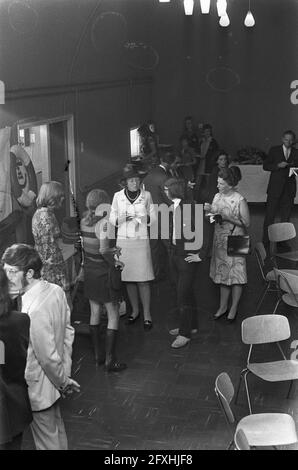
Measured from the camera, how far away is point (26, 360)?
370cm

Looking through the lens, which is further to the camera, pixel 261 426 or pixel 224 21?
pixel 224 21

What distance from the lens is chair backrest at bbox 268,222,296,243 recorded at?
6219 mm

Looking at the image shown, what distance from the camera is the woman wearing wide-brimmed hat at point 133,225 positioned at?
5695 millimetres

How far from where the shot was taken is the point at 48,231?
5102 mm

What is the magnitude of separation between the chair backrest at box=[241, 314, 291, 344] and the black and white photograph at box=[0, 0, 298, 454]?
0.01 metres

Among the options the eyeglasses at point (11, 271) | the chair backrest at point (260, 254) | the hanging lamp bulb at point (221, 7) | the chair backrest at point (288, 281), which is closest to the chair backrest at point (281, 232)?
the chair backrest at point (260, 254)

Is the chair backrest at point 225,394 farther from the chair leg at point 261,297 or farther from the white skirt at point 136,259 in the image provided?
the chair leg at point 261,297

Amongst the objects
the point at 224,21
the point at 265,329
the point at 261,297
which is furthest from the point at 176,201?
the point at 224,21

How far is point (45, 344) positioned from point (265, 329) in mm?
1729

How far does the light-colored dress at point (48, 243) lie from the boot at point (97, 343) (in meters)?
0.50

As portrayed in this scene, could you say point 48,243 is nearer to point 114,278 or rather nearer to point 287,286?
point 114,278

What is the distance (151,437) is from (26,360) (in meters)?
1.35
